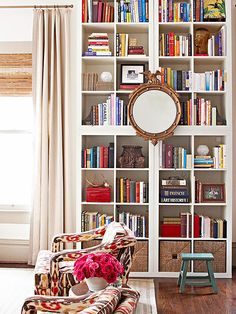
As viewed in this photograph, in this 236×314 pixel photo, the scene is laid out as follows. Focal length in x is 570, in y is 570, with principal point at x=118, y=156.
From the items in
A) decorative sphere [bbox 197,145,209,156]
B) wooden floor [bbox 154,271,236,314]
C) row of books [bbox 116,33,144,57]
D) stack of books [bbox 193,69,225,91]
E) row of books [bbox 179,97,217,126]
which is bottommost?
wooden floor [bbox 154,271,236,314]

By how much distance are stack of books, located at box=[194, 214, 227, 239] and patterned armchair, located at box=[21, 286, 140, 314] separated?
3.16 meters

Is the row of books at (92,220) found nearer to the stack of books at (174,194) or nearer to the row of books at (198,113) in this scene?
the stack of books at (174,194)

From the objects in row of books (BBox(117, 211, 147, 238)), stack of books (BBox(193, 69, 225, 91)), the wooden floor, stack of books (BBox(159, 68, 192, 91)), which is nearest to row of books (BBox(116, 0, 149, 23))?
stack of books (BBox(159, 68, 192, 91))

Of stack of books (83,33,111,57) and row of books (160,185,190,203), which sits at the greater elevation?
stack of books (83,33,111,57)

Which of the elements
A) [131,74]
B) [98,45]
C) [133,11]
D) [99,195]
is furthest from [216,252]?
[133,11]

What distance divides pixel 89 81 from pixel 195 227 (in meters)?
1.92

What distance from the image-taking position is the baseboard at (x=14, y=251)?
6645 millimetres

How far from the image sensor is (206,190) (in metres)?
6.05

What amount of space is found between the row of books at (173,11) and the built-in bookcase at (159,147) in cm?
5

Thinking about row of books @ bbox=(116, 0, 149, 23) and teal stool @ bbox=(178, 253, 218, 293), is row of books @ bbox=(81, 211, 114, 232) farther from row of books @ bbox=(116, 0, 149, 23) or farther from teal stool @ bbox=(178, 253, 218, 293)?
row of books @ bbox=(116, 0, 149, 23)

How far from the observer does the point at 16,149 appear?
6770 millimetres

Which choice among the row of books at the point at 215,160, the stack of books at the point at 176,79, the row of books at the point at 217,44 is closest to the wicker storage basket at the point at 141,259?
the row of books at the point at 215,160

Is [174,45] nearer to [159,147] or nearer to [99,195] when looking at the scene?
[159,147]

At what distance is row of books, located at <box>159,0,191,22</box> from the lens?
6035mm
